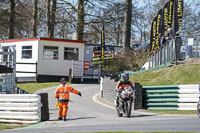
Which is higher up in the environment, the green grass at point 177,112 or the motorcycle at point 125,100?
Result: the motorcycle at point 125,100

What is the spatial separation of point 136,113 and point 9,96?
16.2 ft

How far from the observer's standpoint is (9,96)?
51.1 feet

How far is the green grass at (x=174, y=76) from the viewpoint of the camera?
60.5ft

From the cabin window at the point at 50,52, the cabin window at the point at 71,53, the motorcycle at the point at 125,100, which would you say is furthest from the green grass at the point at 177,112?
the cabin window at the point at 71,53

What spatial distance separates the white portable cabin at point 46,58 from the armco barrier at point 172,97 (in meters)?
16.9

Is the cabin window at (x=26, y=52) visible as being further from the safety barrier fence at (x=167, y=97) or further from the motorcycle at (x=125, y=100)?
the motorcycle at (x=125, y=100)

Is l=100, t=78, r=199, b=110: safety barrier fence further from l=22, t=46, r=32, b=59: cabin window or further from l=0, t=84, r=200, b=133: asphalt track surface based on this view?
l=22, t=46, r=32, b=59: cabin window

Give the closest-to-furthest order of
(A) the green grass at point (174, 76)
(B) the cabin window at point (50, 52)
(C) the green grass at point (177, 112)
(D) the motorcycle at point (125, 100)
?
(D) the motorcycle at point (125, 100) → (C) the green grass at point (177, 112) → (A) the green grass at point (174, 76) → (B) the cabin window at point (50, 52)

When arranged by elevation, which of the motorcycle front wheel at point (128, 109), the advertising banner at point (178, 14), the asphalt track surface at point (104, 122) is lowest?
the asphalt track surface at point (104, 122)

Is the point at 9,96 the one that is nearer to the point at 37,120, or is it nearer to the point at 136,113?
the point at 37,120

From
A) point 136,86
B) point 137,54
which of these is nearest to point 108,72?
point 137,54

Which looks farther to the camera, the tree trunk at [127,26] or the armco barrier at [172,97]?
the tree trunk at [127,26]

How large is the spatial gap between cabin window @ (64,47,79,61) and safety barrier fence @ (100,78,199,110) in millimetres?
17997

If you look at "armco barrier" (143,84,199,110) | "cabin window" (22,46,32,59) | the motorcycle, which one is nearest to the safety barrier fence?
"armco barrier" (143,84,199,110)
